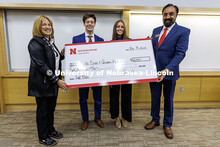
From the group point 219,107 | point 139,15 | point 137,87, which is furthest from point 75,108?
point 219,107

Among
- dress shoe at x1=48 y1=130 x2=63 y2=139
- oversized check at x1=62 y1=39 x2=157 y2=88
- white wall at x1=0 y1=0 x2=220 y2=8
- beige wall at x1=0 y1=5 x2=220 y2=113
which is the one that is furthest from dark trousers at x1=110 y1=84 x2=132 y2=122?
white wall at x1=0 y1=0 x2=220 y2=8

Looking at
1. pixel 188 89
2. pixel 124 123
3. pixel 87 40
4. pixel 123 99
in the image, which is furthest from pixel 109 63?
pixel 188 89

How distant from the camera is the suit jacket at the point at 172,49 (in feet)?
5.15

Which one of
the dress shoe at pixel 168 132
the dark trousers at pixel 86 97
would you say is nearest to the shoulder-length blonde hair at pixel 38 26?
the dark trousers at pixel 86 97

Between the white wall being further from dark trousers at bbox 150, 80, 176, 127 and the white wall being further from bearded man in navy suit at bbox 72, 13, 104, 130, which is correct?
dark trousers at bbox 150, 80, 176, 127

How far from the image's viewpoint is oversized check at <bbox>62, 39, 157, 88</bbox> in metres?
1.55

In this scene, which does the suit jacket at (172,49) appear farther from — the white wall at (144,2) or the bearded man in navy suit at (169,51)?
the white wall at (144,2)

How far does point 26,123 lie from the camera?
2.07 m

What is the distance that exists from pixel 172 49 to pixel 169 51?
0.13 ft

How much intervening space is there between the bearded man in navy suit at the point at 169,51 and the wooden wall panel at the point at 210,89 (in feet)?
4.11

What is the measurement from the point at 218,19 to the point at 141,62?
2.10 meters

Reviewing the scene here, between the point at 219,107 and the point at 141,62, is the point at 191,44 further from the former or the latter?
the point at 141,62

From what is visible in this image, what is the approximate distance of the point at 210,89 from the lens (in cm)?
255

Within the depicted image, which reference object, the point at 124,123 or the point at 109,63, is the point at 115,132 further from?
the point at 109,63
